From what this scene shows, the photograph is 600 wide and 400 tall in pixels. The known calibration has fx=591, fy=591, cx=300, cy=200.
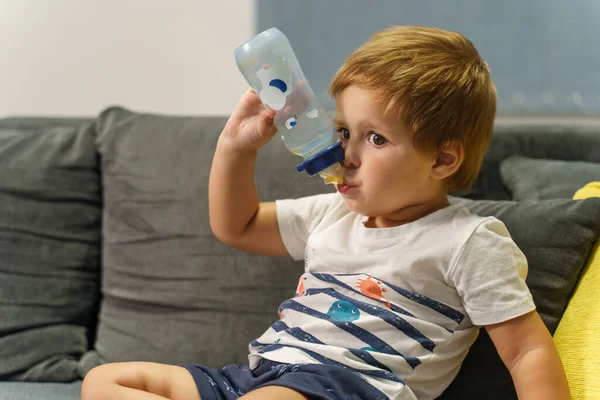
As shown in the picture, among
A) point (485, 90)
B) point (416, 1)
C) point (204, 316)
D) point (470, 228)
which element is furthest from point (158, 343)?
point (416, 1)

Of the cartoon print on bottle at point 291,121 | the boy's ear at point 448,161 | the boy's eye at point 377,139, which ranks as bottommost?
the boy's ear at point 448,161

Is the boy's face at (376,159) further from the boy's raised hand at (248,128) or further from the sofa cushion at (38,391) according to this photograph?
the sofa cushion at (38,391)

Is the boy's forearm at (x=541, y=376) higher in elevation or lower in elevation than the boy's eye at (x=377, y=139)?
lower

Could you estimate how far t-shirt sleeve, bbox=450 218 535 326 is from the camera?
87 centimetres

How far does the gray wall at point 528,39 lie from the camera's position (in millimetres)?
1703

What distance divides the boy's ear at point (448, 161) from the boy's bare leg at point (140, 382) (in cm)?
52

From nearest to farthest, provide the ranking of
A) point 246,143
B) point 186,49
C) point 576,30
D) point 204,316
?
point 246,143 < point 204,316 < point 576,30 < point 186,49

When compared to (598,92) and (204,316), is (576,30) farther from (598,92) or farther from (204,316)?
(204,316)

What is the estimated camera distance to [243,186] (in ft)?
3.54

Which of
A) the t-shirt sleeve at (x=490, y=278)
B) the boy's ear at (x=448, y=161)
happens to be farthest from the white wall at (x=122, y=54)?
the t-shirt sleeve at (x=490, y=278)

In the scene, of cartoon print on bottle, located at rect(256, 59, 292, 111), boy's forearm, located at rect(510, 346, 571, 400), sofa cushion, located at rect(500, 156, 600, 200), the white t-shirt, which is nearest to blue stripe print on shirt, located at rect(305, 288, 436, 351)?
the white t-shirt

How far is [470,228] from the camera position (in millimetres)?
911

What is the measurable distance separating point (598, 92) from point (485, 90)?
959 mm

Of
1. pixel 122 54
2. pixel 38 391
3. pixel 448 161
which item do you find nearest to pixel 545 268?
pixel 448 161
